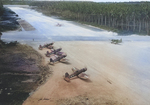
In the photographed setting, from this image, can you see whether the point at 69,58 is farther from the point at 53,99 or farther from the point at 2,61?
the point at 53,99

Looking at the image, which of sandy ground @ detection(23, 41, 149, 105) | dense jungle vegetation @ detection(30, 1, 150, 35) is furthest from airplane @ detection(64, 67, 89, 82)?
dense jungle vegetation @ detection(30, 1, 150, 35)

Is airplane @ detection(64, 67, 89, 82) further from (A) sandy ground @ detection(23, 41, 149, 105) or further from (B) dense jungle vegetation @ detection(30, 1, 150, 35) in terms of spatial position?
(B) dense jungle vegetation @ detection(30, 1, 150, 35)

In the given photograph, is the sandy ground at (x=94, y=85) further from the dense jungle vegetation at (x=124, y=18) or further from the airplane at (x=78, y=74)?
the dense jungle vegetation at (x=124, y=18)

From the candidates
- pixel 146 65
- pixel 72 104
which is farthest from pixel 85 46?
pixel 72 104

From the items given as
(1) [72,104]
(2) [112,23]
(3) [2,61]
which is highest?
(2) [112,23]

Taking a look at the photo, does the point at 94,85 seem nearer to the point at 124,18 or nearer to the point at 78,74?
the point at 78,74

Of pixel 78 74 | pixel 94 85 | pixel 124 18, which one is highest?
pixel 124 18

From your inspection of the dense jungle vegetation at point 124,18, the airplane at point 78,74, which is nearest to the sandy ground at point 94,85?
the airplane at point 78,74

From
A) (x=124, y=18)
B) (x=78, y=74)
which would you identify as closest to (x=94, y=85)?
(x=78, y=74)

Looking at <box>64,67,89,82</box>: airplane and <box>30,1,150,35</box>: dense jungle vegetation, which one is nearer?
<box>64,67,89,82</box>: airplane
